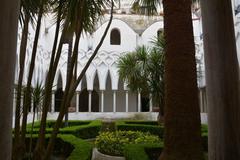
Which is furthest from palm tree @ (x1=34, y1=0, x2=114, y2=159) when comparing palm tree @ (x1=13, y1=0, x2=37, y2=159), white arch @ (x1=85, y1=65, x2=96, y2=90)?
white arch @ (x1=85, y1=65, x2=96, y2=90)

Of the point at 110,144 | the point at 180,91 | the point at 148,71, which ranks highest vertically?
the point at 148,71

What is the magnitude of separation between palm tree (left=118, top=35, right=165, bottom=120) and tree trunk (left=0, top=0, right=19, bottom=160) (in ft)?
44.3

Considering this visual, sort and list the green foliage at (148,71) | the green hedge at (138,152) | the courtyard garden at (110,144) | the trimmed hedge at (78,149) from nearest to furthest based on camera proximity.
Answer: the green hedge at (138,152) → the trimmed hedge at (78,149) → the courtyard garden at (110,144) → the green foliage at (148,71)

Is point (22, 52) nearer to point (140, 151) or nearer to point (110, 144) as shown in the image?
point (140, 151)

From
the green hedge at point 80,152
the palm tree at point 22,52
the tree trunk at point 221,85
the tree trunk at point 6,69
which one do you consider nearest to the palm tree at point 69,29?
the palm tree at point 22,52

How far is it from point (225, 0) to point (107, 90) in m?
26.3

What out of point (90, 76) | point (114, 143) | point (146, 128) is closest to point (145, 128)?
point (146, 128)

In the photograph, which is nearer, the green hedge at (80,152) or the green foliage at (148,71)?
the green hedge at (80,152)

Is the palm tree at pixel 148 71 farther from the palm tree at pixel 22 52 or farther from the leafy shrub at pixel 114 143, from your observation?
the palm tree at pixel 22 52

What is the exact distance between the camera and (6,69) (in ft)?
7.86

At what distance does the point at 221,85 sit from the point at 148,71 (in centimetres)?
1241

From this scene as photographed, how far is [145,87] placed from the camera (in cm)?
1716

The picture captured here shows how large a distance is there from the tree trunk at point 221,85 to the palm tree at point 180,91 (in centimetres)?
30

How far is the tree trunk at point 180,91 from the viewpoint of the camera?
4.56 m
